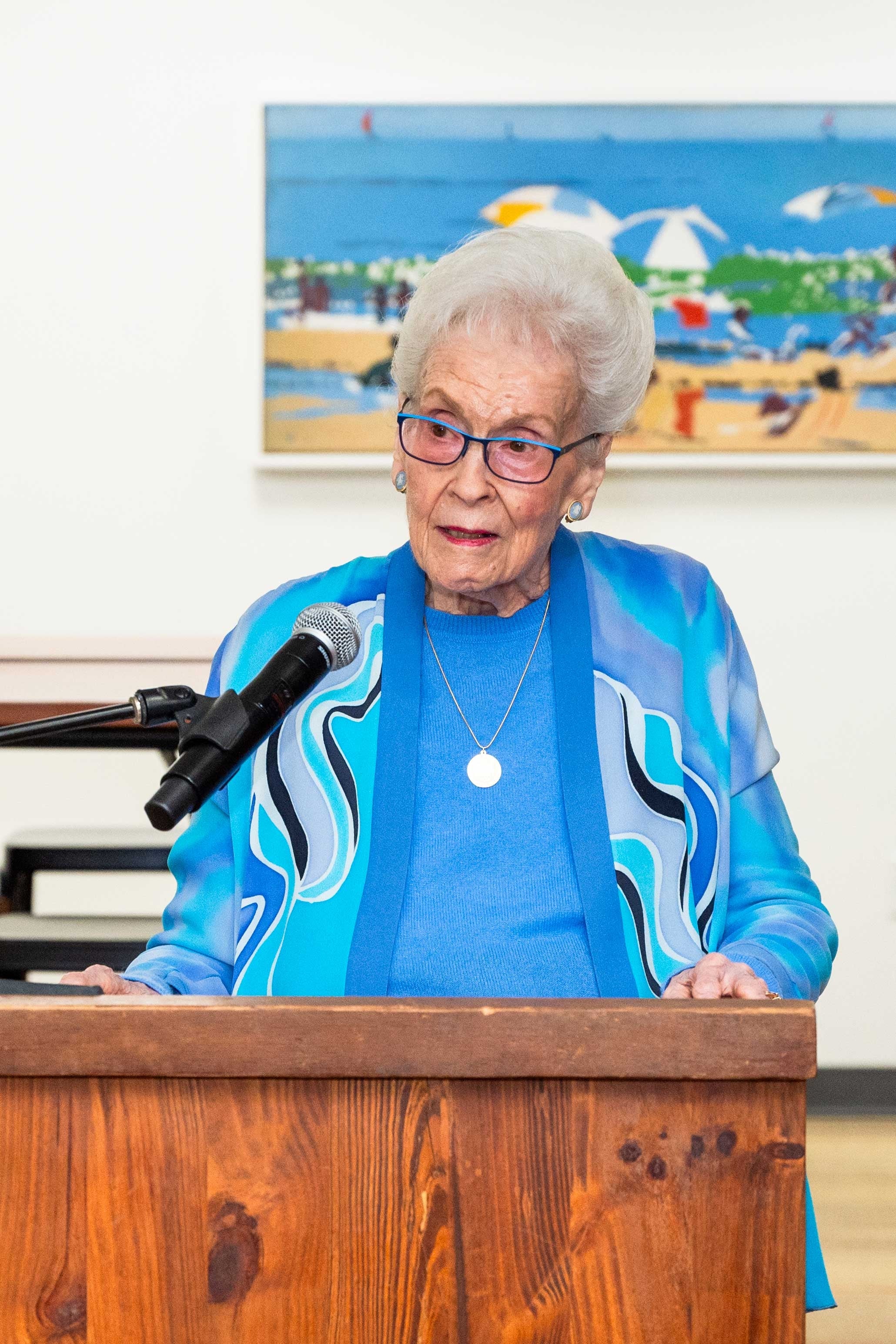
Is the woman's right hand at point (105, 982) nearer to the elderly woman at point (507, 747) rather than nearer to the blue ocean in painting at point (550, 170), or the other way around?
the elderly woman at point (507, 747)

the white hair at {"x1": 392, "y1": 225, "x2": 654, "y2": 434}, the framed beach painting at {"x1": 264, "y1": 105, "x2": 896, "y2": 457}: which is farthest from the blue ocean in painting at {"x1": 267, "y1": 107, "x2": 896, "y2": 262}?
the white hair at {"x1": 392, "y1": 225, "x2": 654, "y2": 434}

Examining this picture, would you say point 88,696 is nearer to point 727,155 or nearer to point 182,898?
point 182,898

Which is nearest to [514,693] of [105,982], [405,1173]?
[105,982]

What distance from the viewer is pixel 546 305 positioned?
57.1 inches

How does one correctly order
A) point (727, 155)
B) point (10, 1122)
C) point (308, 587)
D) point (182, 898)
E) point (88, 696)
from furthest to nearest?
point (727, 155) → point (88, 696) → point (308, 587) → point (182, 898) → point (10, 1122)

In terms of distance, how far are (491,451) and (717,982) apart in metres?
0.59

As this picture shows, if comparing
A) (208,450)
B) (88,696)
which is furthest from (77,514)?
(88,696)

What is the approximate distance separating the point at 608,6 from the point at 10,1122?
2951 millimetres

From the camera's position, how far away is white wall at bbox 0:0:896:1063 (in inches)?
123

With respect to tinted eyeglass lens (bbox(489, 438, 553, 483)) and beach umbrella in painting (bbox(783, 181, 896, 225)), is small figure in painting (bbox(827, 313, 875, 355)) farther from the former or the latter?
tinted eyeglass lens (bbox(489, 438, 553, 483))

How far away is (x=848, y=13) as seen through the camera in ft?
10.3

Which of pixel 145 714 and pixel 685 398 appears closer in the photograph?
pixel 145 714

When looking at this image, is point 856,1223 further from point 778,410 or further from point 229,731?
point 229,731

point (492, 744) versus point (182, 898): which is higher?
point (492, 744)
